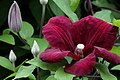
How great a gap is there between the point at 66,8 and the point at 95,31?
15 cm

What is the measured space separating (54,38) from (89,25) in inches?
A: 3.9

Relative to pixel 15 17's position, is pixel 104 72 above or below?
below

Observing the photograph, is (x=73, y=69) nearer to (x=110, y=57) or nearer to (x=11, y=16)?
(x=110, y=57)

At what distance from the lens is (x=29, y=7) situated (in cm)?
131

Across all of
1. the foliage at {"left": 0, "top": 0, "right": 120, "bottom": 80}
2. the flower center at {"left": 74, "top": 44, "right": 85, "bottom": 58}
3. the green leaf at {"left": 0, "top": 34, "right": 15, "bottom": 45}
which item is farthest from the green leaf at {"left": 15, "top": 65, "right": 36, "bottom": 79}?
the green leaf at {"left": 0, "top": 34, "right": 15, "bottom": 45}

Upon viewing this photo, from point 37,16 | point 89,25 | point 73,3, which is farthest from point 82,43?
point 37,16

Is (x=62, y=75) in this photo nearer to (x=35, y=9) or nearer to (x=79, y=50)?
(x=79, y=50)

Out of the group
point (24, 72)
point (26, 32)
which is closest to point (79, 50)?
point (24, 72)

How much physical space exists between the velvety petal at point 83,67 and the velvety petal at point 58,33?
8cm

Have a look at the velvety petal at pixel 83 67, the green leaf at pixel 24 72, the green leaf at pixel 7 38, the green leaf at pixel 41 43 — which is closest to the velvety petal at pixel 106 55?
the velvety petal at pixel 83 67

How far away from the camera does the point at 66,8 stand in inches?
41.2

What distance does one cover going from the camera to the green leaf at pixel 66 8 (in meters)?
1.02

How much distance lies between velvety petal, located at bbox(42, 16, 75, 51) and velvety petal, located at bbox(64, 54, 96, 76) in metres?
0.08

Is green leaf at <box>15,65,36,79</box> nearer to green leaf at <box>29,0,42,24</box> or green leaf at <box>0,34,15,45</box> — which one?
green leaf at <box>0,34,15,45</box>
